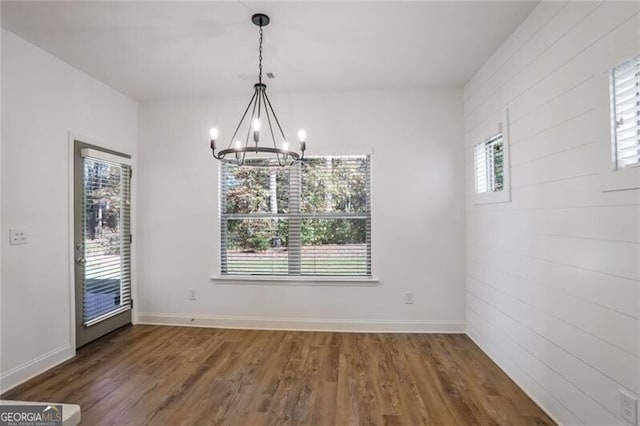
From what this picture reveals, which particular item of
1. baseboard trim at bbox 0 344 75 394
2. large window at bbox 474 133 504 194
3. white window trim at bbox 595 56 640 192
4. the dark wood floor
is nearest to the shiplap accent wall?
white window trim at bbox 595 56 640 192

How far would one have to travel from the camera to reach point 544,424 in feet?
6.54

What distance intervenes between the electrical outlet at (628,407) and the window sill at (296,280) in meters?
2.21

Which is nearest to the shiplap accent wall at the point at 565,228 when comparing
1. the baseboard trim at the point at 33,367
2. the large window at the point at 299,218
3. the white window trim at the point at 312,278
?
the white window trim at the point at 312,278

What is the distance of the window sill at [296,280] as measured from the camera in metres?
3.61

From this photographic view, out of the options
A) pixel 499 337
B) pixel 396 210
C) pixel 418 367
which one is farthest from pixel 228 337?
pixel 499 337

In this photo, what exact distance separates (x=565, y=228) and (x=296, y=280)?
264 cm

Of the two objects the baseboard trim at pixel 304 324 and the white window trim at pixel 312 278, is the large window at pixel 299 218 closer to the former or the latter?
the white window trim at pixel 312 278

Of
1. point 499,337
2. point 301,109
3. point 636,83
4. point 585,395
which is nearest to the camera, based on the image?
point 636,83

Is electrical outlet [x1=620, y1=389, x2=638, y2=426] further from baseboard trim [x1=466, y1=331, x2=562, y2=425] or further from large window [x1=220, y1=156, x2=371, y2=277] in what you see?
large window [x1=220, y1=156, x2=371, y2=277]

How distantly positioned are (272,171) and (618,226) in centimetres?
313

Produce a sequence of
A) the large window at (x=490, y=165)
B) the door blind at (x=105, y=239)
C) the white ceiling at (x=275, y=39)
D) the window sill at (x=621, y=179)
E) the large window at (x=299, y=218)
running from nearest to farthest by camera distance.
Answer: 1. the window sill at (x=621, y=179)
2. the white ceiling at (x=275, y=39)
3. the large window at (x=490, y=165)
4. the door blind at (x=105, y=239)
5. the large window at (x=299, y=218)

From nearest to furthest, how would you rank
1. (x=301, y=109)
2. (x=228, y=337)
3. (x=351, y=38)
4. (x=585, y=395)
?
(x=585, y=395) → (x=351, y=38) → (x=228, y=337) → (x=301, y=109)

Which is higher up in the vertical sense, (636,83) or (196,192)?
(636,83)

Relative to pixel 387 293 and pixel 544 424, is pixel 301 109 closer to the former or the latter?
pixel 387 293
